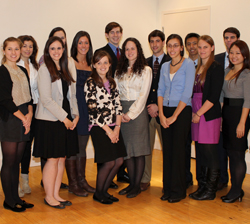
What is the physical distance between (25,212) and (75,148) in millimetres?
→ 804

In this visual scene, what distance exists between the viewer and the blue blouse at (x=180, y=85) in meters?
3.35

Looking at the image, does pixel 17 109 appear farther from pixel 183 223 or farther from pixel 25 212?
pixel 183 223

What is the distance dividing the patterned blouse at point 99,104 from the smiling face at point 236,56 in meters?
1.36

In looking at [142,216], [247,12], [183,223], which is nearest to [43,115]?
[142,216]

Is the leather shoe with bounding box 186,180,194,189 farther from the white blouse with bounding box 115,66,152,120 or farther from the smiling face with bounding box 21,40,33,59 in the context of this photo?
the smiling face with bounding box 21,40,33,59

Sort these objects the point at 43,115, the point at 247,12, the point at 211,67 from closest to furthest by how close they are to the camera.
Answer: the point at 43,115 → the point at 211,67 → the point at 247,12

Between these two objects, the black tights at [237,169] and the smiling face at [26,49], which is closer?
the black tights at [237,169]

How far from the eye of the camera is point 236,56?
11.2 ft

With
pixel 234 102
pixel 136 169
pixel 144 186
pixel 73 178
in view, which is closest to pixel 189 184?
pixel 144 186

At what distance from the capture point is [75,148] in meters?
3.36

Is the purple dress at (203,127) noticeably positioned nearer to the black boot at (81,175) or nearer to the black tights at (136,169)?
the black tights at (136,169)

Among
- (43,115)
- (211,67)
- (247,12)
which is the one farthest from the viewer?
(247,12)

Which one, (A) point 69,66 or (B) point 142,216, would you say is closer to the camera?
(B) point 142,216

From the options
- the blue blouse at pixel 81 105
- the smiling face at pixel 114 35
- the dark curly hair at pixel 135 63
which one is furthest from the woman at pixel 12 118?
the smiling face at pixel 114 35
